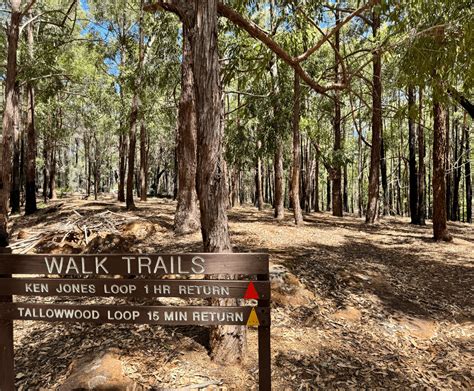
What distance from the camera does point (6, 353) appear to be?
3.49 m

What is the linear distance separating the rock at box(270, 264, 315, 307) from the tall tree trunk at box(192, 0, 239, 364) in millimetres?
→ 1671

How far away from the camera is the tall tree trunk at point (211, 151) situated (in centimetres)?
378

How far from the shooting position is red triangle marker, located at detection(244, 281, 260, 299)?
3.12 meters

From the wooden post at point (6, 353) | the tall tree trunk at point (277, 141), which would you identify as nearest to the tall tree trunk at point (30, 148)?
the tall tree trunk at point (277, 141)

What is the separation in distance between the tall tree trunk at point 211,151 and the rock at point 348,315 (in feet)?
6.58

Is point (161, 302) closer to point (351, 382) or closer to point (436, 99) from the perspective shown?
point (351, 382)

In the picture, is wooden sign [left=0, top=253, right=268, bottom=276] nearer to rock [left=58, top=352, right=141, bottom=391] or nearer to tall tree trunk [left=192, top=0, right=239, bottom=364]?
tall tree trunk [left=192, top=0, right=239, bottom=364]

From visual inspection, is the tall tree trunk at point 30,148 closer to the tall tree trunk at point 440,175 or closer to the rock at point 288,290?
the rock at point 288,290

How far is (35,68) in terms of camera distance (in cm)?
1323

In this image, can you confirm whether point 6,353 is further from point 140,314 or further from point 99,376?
point 140,314

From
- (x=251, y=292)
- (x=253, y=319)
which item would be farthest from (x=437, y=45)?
(x=253, y=319)

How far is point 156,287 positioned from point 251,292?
0.86 meters

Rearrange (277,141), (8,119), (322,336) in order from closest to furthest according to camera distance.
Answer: (322,336) < (8,119) < (277,141)

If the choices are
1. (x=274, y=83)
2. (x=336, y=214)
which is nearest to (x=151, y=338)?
(x=274, y=83)
